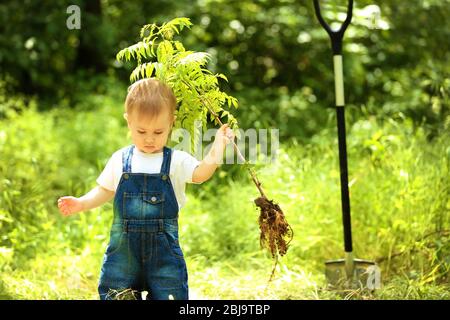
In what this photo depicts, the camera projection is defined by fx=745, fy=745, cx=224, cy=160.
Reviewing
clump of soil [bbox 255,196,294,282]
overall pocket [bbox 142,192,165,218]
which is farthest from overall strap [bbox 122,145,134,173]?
clump of soil [bbox 255,196,294,282]

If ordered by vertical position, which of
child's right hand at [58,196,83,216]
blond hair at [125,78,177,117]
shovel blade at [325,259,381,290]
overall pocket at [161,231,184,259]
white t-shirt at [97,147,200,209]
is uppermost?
blond hair at [125,78,177,117]

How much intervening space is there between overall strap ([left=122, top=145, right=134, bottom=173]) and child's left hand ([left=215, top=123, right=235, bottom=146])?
0.34 metres

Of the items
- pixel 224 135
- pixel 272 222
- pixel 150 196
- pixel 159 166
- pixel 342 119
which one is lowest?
pixel 272 222

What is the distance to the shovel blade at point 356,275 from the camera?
3.59 m

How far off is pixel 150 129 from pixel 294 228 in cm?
167

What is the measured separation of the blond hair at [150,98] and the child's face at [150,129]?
0.02 metres

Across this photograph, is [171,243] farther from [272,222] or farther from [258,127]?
[258,127]

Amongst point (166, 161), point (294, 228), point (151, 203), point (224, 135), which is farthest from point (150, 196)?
point (294, 228)

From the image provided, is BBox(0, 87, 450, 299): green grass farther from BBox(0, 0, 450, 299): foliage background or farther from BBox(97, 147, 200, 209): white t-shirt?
BBox(97, 147, 200, 209): white t-shirt

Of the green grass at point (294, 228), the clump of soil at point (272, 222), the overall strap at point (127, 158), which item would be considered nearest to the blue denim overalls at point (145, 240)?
the overall strap at point (127, 158)

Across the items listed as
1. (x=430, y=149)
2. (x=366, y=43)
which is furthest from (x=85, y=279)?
(x=366, y=43)

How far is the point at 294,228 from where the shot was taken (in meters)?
4.17

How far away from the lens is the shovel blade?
3.59 meters

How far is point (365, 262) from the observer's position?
12.0ft
